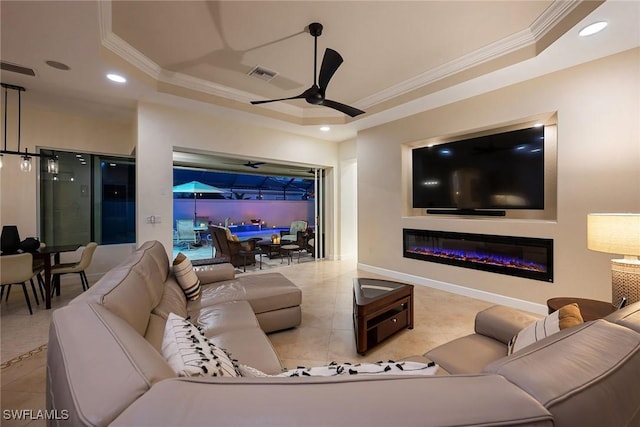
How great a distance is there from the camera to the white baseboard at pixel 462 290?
10.9 ft

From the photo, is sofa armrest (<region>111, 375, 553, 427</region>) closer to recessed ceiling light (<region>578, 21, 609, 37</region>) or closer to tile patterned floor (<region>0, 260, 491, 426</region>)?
tile patterned floor (<region>0, 260, 491, 426</region>)

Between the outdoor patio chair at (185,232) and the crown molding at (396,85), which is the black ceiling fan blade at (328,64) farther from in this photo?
the outdoor patio chair at (185,232)

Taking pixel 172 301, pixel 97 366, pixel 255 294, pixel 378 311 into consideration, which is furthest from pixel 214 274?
pixel 97 366

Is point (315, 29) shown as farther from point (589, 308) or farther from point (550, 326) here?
point (589, 308)

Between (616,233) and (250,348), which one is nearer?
(250,348)

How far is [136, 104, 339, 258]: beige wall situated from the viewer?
151 inches

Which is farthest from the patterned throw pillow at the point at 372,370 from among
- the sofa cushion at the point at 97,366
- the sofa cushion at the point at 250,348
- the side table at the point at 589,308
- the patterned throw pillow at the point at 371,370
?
the side table at the point at 589,308

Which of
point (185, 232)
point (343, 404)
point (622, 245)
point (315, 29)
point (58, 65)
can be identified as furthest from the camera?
point (185, 232)

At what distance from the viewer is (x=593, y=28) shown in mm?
2279

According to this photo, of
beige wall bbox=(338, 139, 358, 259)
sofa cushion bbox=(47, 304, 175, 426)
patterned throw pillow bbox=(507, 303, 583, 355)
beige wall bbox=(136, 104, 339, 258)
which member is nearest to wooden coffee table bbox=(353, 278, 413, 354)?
patterned throw pillow bbox=(507, 303, 583, 355)

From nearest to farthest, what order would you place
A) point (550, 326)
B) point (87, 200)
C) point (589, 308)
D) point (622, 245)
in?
1. point (550, 326)
2. point (622, 245)
3. point (589, 308)
4. point (87, 200)

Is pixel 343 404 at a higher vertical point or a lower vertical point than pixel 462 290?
higher

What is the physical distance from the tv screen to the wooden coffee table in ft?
6.59

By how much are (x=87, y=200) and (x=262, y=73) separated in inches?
157
